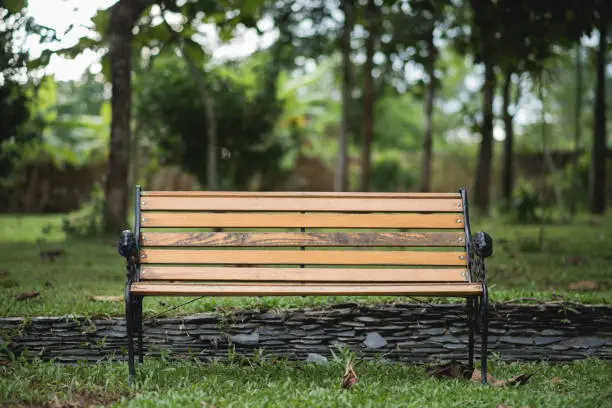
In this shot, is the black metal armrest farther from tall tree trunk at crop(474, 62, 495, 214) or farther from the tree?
the tree

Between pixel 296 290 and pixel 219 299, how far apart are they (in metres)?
1.40

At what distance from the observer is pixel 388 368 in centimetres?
426

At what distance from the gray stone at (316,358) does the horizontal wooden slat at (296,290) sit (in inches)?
27.7

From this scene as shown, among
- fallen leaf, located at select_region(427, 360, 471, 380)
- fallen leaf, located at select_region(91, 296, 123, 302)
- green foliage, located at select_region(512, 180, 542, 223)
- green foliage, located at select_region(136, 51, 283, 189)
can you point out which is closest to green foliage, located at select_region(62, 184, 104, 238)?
green foliage, located at select_region(136, 51, 283, 189)

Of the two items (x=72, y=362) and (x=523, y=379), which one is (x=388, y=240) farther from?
(x=72, y=362)

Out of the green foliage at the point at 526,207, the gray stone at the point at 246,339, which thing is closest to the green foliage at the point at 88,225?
the gray stone at the point at 246,339

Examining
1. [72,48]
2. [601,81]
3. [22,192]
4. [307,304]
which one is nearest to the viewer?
[307,304]

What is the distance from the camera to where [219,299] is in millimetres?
5008

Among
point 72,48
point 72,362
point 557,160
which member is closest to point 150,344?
point 72,362

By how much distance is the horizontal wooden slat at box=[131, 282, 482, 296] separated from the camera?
12.1ft

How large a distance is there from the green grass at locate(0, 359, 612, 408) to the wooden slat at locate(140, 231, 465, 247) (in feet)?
2.33

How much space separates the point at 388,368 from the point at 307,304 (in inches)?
28.1

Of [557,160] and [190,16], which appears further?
[557,160]

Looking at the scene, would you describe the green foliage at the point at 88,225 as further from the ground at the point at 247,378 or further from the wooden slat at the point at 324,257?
the wooden slat at the point at 324,257
